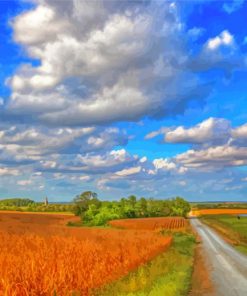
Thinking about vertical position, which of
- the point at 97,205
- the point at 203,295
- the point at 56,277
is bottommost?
the point at 203,295

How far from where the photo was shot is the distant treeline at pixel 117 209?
128 metres

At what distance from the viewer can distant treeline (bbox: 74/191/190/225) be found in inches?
5044

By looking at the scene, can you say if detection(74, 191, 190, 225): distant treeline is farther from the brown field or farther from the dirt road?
the brown field

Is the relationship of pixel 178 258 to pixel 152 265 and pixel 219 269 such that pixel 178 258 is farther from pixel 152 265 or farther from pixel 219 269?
pixel 152 265

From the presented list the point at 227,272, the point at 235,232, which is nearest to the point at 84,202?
the point at 235,232

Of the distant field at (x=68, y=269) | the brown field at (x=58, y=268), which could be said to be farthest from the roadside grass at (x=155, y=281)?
the brown field at (x=58, y=268)

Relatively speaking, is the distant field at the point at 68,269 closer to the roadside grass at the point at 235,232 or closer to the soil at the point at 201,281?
the soil at the point at 201,281

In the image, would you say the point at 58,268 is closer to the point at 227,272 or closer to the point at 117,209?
the point at 227,272

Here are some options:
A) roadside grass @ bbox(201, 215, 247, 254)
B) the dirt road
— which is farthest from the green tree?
the dirt road

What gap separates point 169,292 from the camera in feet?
70.6

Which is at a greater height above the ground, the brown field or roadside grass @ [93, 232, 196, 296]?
the brown field

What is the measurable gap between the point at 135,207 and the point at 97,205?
68.0ft

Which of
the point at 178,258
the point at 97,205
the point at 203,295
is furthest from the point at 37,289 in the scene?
the point at 97,205

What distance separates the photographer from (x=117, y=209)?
14712cm
